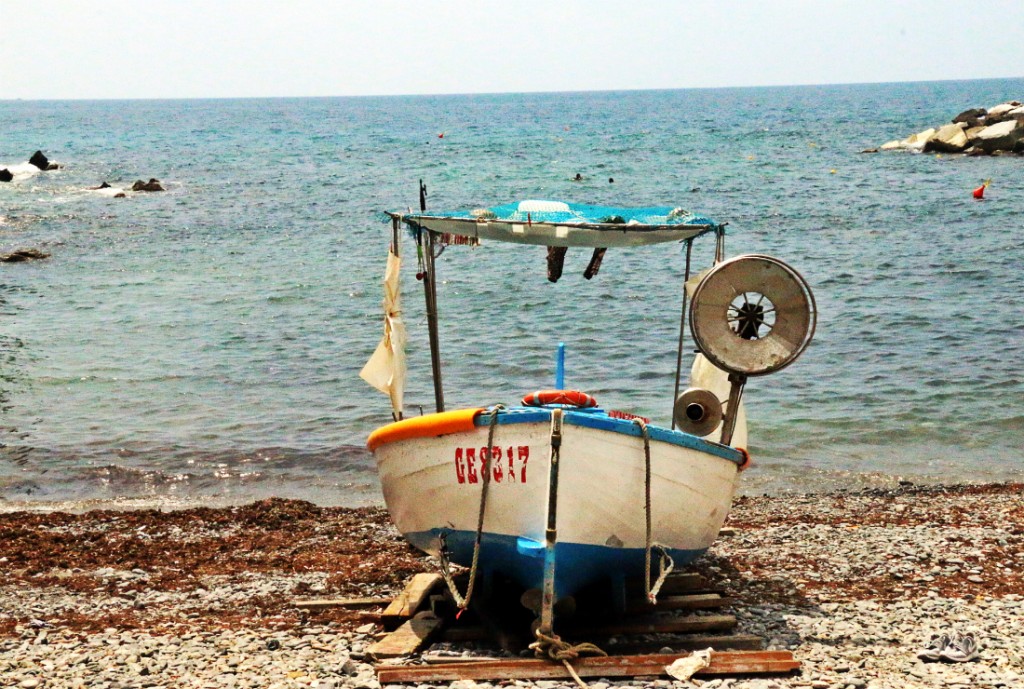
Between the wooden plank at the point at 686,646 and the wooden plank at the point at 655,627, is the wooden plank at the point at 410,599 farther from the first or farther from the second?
the wooden plank at the point at 655,627

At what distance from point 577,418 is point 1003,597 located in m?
4.58

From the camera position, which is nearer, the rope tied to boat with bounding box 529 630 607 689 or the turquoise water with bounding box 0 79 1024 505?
the rope tied to boat with bounding box 529 630 607 689

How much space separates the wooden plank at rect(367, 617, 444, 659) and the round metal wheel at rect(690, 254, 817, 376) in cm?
328

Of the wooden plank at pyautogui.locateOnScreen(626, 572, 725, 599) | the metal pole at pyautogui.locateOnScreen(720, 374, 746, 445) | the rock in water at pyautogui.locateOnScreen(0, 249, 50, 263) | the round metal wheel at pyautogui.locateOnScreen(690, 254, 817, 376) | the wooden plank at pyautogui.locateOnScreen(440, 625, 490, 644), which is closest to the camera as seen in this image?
the wooden plank at pyautogui.locateOnScreen(440, 625, 490, 644)

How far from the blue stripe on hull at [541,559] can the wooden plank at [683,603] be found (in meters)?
0.30

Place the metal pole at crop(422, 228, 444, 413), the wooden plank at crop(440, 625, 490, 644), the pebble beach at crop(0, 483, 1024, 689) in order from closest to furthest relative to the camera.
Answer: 1. the pebble beach at crop(0, 483, 1024, 689)
2. the wooden plank at crop(440, 625, 490, 644)
3. the metal pole at crop(422, 228, 444, 413)

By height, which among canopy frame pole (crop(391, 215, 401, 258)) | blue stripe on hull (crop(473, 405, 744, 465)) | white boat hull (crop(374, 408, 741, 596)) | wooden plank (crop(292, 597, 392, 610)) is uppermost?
canopy frame pole (crop(391, 215, 401, 258))

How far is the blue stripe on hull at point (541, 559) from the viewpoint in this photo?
368 inches

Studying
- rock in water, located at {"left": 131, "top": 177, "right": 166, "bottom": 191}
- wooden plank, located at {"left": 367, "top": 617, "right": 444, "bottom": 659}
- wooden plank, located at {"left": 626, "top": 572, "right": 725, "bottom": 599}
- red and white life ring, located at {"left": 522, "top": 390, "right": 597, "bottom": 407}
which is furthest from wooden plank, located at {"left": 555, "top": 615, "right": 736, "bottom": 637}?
rock in water, located at {"left": 131, "top": 177, "right": 166, "bottom": 191}

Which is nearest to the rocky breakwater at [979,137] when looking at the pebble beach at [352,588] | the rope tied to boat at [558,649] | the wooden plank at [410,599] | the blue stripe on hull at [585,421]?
the pebble beach at [352,588]

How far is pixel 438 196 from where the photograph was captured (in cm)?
5556

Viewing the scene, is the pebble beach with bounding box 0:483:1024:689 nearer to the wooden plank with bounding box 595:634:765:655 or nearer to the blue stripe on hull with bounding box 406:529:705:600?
the wooden plank with bounding box 595:634:765:655

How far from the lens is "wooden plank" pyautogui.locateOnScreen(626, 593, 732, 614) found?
1016 centimetres

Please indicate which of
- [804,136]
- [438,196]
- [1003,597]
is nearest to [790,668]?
[1003,597]
